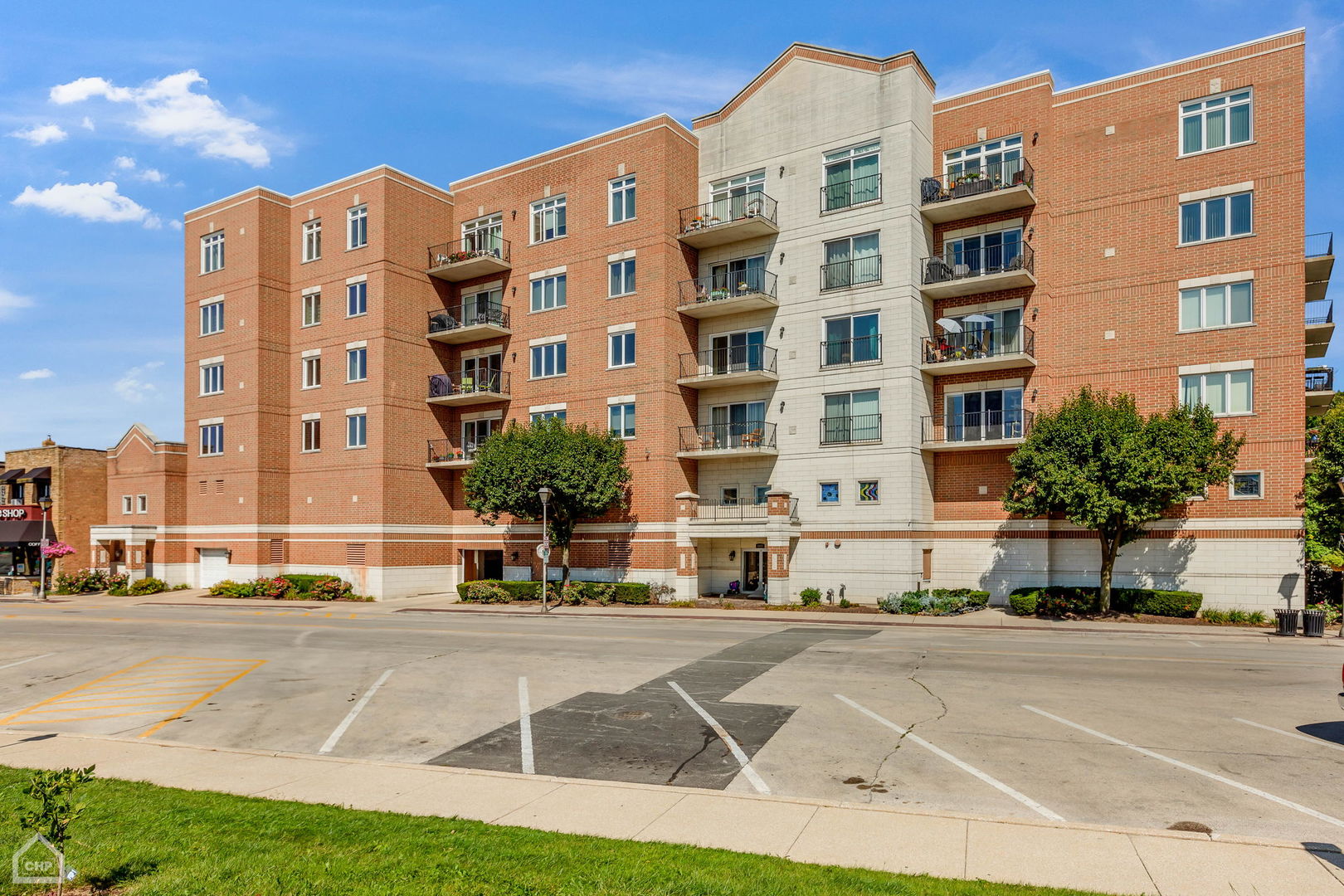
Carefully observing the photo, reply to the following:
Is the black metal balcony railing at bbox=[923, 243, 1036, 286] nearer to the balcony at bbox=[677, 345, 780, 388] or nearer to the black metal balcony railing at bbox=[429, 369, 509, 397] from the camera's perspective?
the balcony at bbox=[677, 345, 780, 388]

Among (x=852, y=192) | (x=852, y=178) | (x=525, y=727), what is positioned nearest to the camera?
(x=525, y=727)

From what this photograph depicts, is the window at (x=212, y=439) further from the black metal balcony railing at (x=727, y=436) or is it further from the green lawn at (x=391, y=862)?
the green lawn at (x=391, y=862)

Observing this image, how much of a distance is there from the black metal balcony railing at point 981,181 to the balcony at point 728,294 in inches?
273

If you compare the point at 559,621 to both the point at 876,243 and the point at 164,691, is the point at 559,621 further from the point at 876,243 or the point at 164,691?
the point at 876,243

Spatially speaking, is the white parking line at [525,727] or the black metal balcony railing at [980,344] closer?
the white parking line at [525,727]

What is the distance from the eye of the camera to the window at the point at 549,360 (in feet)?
131

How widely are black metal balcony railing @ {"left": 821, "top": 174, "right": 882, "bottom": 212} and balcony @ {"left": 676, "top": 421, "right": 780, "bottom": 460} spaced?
9.18 m

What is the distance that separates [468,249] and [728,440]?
54.7 feet

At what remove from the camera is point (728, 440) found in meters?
37.2

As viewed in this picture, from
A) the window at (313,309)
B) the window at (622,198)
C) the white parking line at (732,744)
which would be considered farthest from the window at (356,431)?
the white parking line at (732,744)

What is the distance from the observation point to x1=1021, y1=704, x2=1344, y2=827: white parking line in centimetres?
840

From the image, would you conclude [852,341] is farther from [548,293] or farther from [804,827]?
[804,827]

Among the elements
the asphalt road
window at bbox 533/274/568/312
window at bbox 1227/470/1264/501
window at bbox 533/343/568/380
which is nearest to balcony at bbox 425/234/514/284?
window at bbox 533/274/568/312

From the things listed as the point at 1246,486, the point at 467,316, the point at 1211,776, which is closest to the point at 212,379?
the point at 467,316
